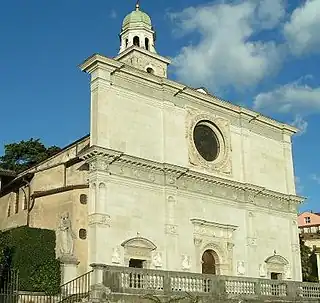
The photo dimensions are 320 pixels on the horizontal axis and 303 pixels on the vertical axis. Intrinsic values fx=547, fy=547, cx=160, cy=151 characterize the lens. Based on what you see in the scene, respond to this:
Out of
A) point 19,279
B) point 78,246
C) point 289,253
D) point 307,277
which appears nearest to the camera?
point 19,279

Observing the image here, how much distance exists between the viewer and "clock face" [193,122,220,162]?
29.2m

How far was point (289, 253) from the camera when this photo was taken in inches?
1259

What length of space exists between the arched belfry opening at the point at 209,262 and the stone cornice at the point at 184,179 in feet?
9.94

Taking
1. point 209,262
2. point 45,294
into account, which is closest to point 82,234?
point 45,294

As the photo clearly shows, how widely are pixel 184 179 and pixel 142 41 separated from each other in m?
13.5

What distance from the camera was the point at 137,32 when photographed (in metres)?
37.2

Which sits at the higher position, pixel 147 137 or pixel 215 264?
pixel 147 137

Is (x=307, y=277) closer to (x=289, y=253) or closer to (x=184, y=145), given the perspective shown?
(x=289, y=253)

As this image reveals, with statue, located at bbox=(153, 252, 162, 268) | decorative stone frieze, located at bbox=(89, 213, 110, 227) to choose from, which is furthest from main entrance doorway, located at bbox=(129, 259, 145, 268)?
decorative stone frieze, located at bbox=(89, 213, 110, 227)

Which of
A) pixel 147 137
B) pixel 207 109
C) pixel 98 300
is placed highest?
pixel 207 109

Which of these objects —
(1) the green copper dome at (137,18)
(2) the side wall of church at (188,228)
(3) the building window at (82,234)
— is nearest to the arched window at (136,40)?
(1) the green copper dome at (137,18)

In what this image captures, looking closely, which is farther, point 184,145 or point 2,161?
point 2,161

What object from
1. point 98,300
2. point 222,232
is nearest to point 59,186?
point 222,232

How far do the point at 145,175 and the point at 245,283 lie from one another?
263 inches
